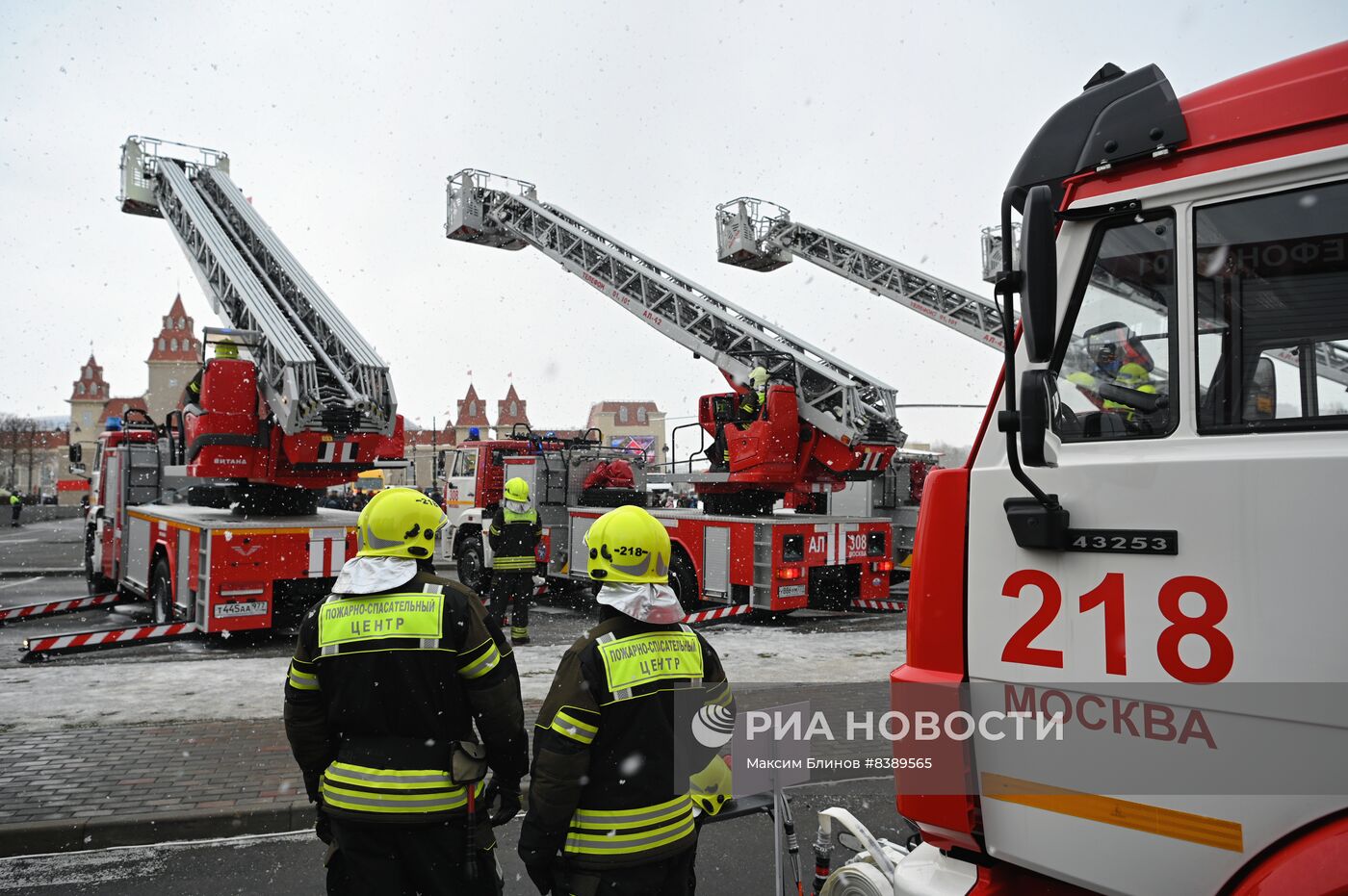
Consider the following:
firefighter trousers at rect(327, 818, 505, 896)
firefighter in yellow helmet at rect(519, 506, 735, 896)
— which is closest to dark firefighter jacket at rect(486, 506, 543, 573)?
firefighter trousers at rect(327, 818, 505, 896)

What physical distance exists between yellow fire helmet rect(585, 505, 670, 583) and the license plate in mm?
7542

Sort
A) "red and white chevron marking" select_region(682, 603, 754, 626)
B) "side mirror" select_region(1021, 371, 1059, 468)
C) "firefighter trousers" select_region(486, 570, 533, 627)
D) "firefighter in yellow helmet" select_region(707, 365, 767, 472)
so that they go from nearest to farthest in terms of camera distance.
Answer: "side mirror" select_region(1021, 371, 1059, 468) → "firefighter trousers" select_region(486, 570, 533, 627) → "red and white chevron marking" select_region(682, 603, 754, 626) → "firefighter in yellow helmet" select_region(707, 365, 767, 472)

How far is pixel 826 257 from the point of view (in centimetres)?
1962

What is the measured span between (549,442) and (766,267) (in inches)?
319

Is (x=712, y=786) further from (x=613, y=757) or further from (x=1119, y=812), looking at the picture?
(x=1119, y=812)

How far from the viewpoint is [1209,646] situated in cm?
188

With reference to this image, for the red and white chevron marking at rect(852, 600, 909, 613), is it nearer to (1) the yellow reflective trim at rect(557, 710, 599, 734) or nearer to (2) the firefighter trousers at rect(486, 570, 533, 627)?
(2) the firefighter trousers at rect(486, 570, 533, 627)

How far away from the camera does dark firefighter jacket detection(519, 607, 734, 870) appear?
8.08 feet

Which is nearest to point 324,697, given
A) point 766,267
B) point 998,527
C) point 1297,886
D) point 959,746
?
point 959,746

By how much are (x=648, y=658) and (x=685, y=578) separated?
30.0 feet

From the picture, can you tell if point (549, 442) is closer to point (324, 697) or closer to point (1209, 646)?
point (324, 697)

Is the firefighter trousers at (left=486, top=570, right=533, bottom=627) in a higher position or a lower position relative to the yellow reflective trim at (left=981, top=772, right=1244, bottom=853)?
lower

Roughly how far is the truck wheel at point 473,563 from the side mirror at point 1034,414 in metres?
12.3

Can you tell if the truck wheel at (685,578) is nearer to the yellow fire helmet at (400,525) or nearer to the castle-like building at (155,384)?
the yellow fire helmet at (400,525)
